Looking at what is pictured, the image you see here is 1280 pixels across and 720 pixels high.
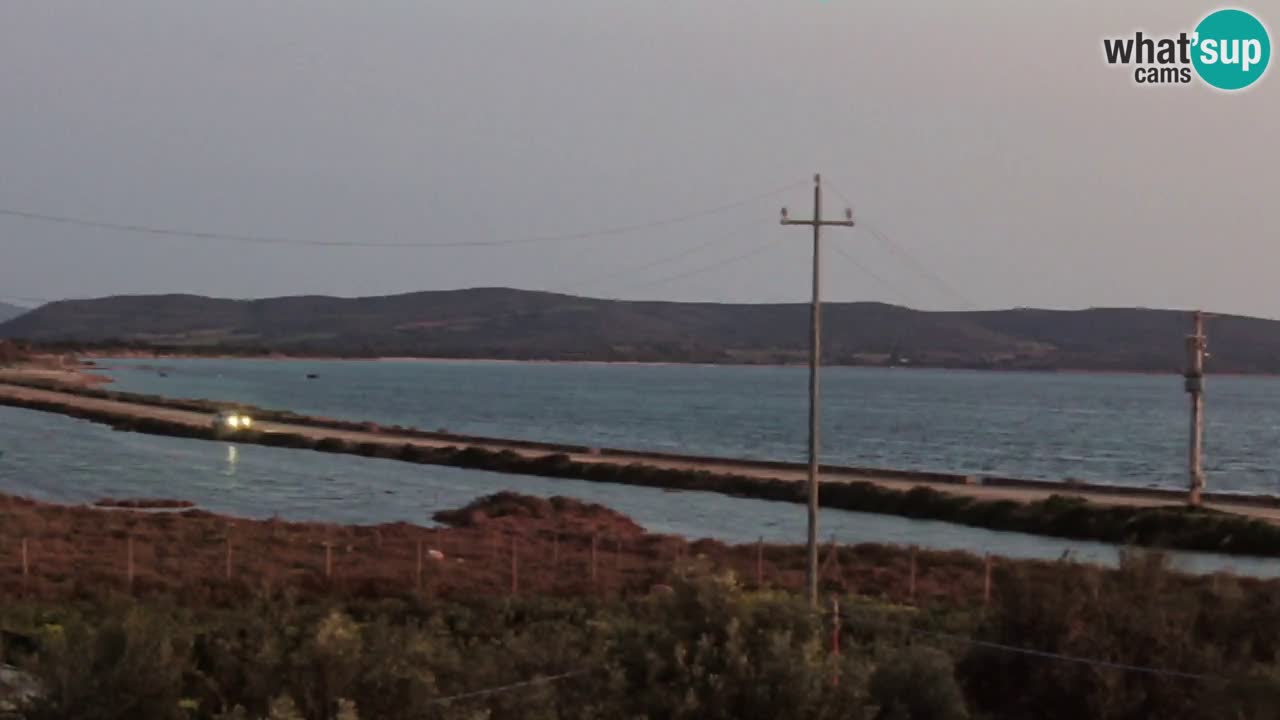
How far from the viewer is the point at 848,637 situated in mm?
23031

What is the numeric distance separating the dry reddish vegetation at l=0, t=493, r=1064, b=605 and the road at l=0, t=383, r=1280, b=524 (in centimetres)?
2156

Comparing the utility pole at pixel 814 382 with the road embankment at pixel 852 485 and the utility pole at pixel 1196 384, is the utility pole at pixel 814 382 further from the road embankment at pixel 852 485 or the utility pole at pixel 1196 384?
the utility pole at pixel 1196 384

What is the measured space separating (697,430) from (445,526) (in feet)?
281

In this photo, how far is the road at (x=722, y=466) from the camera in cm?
6328

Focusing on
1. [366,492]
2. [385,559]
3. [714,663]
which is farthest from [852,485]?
[714,663]

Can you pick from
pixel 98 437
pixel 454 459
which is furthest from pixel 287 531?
pixel 98 437

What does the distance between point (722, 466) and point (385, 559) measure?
45552 mm

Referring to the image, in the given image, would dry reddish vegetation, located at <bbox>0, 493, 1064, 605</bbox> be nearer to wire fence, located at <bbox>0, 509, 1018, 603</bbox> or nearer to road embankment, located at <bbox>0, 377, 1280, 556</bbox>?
wire fence, located at <bbox>0, 509, 1018, 603</bbox>

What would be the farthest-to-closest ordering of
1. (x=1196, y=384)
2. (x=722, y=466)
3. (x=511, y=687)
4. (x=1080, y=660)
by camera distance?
(x=722, y=466), (x=1196, y=384), (x=1080, y=660), (x=511, y=687)

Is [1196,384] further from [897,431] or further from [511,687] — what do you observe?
[897,431]

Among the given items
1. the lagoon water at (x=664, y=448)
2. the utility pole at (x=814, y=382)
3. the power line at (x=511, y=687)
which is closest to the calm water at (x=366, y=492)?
the lagoon water at (x=664, y=448)

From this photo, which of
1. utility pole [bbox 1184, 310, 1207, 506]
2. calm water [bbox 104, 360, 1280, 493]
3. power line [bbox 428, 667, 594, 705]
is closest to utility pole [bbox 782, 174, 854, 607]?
power line [bbox 428, 667, 594, 705]

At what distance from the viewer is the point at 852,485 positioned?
66.4 m

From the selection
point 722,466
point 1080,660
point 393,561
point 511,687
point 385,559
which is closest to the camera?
point 511,687
